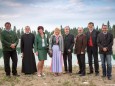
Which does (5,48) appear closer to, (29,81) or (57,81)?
(29,81)

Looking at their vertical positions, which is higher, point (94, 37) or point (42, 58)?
point (94, 37)

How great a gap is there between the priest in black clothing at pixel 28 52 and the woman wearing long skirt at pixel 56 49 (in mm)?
1123

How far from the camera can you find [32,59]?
13.8 metres

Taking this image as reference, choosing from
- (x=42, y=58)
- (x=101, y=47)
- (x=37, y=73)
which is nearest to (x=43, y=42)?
(x=42, y=58)

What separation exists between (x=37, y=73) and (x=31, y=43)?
1.40 meters

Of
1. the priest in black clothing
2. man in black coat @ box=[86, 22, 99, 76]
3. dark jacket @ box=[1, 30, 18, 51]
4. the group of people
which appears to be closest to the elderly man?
the group of people

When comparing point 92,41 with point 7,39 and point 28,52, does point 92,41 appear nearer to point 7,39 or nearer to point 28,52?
point 28,52

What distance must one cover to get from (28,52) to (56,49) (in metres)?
1.45

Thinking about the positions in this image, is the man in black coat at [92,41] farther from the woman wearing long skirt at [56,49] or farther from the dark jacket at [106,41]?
the woman wearing long skirt at [56,49]

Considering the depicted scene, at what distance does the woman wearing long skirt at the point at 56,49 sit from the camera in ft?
42.7

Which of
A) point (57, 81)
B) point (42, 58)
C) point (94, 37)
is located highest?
point (94, 37)

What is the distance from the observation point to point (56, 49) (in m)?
13.0

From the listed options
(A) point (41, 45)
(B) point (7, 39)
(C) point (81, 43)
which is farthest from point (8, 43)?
(C) point (81, 43)

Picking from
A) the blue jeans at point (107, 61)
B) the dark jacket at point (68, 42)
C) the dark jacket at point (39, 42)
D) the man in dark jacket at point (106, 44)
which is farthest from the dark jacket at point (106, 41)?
the dark jacket at point (39, 42)
